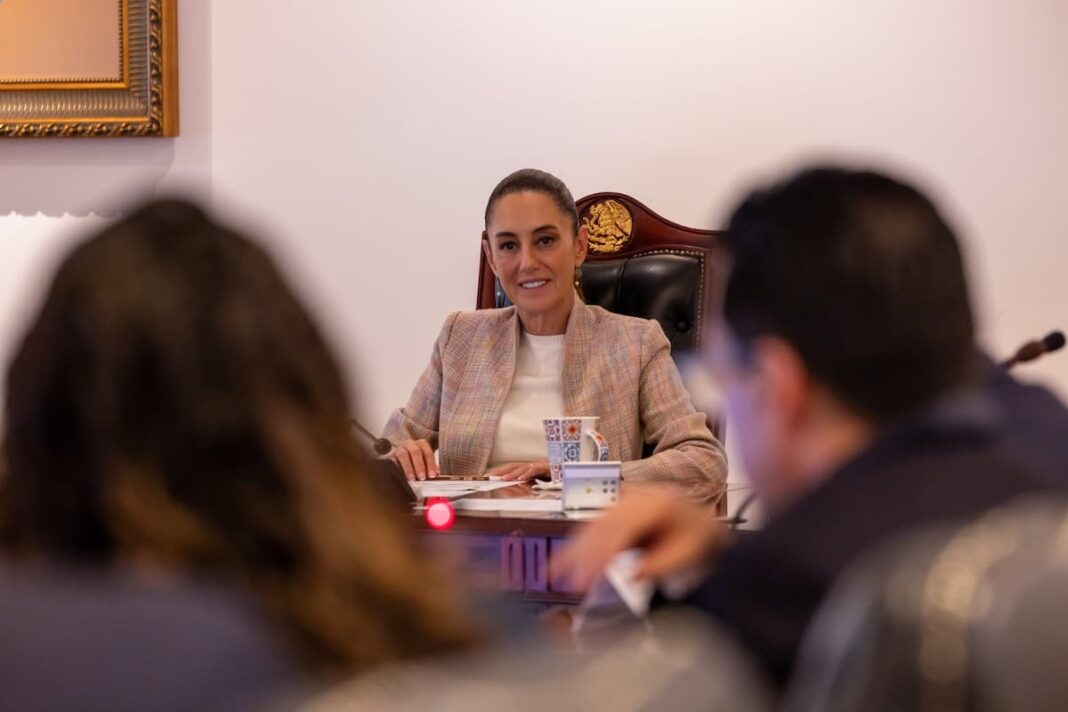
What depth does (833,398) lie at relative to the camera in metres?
0.99

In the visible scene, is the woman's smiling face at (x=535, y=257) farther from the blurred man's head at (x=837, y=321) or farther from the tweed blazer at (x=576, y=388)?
the blurred man's head at (x=837, y=321)

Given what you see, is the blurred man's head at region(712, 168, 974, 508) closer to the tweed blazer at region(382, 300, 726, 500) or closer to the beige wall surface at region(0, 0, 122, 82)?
the tweed blazer at region(382, 300, 726, 500)

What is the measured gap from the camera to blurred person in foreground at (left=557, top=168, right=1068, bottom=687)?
867 mm

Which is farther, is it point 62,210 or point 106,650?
point 62,210

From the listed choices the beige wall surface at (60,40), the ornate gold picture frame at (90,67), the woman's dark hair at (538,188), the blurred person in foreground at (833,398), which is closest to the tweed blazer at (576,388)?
the woman's dark hair at (538,188)

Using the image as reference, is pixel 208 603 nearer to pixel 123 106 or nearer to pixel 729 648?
pixel 729 648

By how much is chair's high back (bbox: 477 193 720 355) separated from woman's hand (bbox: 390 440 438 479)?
61 cm

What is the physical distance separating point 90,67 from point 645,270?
1.84 metres

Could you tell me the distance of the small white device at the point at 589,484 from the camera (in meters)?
2.15

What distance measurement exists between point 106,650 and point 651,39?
3.32 meters

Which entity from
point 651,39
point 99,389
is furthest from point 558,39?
point 99,389

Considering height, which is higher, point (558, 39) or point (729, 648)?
point (558, 39)

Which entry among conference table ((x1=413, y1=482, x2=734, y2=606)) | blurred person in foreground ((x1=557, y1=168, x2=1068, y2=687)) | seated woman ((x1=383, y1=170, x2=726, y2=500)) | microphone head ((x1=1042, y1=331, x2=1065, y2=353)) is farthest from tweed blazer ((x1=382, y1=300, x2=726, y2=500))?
blurred person in foreground ((x1=557, y1=168, x2=1068, y2=687))

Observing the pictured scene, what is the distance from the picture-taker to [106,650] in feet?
1.84
